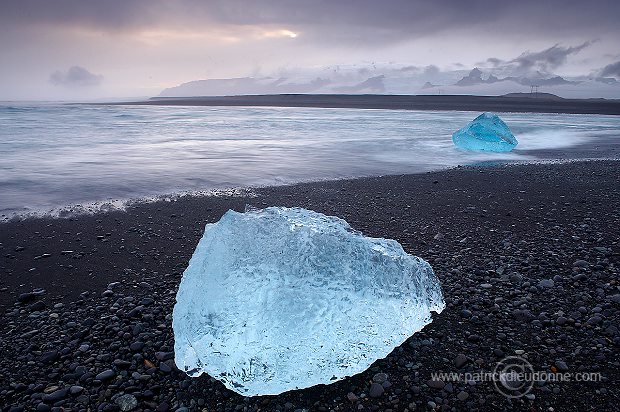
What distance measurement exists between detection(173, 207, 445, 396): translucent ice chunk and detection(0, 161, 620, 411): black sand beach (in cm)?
17

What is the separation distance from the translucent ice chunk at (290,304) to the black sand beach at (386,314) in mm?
168

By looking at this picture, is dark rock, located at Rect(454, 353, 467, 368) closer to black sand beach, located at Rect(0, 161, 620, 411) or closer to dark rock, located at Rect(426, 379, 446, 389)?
black sand beach, located at Rect(0, 161, 620, 411)

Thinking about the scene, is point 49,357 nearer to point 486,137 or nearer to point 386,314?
point 386,314

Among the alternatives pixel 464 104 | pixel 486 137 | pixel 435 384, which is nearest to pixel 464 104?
pixel 464 104

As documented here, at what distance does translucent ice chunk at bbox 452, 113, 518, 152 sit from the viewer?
15.9 metres

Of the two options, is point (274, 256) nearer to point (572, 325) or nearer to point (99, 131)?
point (572, 325)

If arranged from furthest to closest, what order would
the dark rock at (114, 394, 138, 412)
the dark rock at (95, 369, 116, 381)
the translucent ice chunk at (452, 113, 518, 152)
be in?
the translucent ice chunk at (452, 113, 518, 152)
the dark rock at (95, 369, 116, 381)
the dark rock at (114, 394, 138, 412)

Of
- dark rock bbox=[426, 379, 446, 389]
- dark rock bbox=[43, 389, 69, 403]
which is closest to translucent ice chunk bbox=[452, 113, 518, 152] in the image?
dark rock bbox=[426, 379, 446, 389]

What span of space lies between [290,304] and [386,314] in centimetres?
76

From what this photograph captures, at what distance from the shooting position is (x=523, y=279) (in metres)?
4.47

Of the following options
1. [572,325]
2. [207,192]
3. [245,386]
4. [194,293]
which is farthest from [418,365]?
[207,192]

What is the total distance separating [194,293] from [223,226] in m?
0.62

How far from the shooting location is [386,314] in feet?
10.7

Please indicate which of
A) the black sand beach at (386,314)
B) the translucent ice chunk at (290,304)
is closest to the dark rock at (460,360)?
the black sand beach at (386,314)
